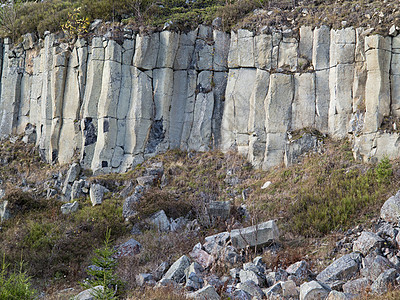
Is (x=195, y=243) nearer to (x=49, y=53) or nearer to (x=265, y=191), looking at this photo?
(x=265, y=191)

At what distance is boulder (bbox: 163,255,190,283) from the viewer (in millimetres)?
9837

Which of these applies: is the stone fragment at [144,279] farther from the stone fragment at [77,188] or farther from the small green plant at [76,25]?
the small green plant at [76,25]

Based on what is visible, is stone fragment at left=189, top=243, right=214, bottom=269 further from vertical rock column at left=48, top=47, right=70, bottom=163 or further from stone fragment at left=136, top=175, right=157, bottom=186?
vertical rock column at left=48, top=47, right=70, bottom=163

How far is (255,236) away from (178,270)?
7.31 ft

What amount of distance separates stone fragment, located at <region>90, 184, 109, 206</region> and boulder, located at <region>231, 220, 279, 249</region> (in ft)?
19.8

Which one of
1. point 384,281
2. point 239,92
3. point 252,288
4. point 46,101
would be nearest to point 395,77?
point 239,92

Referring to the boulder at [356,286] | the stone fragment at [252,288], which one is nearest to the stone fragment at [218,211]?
the stone fragment at [252,288]

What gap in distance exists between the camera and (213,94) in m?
18.2

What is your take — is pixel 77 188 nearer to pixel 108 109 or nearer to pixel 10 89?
pixel 108 109

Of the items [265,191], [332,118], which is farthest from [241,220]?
[332,118]

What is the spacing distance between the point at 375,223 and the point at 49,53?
16288 mm

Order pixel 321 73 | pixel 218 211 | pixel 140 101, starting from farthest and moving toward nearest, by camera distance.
Result: pixel 140 101 → pixel 321 73 → pixel 218 211

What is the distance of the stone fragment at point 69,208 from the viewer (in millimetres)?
14547

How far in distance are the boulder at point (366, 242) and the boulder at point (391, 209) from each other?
3.37 ft
